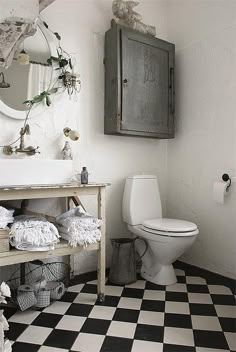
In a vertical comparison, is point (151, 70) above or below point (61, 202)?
above

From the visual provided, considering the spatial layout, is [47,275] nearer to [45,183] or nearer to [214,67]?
[45,183]

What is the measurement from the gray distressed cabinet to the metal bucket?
2.74 ft

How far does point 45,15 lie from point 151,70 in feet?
2.80

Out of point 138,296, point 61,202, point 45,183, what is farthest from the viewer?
point 61,202

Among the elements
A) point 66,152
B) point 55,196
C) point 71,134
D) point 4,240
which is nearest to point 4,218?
point 4,240

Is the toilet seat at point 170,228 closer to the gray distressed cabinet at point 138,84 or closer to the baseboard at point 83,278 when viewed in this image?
the baseboard at point 83,278

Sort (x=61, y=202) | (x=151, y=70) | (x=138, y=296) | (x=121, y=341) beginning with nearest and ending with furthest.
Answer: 1. (x=121, y=341)
2. (x=138, y=296)
3. (x=61, y=202)
4. (x=151, y=70)

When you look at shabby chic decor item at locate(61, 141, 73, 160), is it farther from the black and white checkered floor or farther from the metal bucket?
the black and white checkered floor

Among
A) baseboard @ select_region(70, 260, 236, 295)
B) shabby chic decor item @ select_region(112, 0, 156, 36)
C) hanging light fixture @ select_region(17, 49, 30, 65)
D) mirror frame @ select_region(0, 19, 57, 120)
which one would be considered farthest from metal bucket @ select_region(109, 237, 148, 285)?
shabby chic decor item @ select_region(112, 0, 156, 36)

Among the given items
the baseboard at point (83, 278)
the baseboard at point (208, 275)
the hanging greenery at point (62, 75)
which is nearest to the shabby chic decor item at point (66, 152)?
the hanging greenery at point (62, 75)

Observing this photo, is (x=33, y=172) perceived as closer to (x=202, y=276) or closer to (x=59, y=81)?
(x=59, y=81)

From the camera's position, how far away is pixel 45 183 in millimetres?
1672

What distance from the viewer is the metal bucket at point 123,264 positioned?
209cm

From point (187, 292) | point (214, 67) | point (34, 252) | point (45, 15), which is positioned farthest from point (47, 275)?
point (214, 67)
